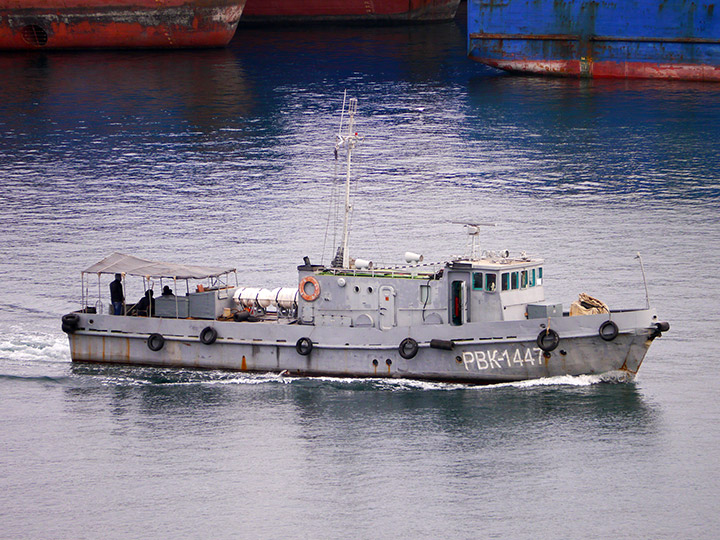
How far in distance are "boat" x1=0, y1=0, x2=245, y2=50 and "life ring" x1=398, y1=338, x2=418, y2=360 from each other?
194 ft

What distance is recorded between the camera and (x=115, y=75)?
7894 cm

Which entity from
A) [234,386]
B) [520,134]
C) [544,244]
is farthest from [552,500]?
[520,134]

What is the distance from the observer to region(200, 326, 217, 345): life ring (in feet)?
105

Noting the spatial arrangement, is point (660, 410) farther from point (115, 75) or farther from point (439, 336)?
point (115, 75)

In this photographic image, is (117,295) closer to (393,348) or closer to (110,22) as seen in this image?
(393,348)

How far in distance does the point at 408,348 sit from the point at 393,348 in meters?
0.45

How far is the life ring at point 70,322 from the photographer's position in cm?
3325

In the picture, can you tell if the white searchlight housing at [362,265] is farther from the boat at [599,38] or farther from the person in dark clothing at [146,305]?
the boat at [599,38]

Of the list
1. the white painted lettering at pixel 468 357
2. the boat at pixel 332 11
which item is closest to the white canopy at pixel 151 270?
the white painted lettering at pixel 468 357

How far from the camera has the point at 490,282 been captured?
30516 millimetres

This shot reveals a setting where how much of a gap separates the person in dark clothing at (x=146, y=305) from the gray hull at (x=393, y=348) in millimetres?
832

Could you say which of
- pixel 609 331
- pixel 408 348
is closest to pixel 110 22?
pixel 408 348

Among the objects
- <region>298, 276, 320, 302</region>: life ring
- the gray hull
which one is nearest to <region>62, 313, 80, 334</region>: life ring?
the gray hull

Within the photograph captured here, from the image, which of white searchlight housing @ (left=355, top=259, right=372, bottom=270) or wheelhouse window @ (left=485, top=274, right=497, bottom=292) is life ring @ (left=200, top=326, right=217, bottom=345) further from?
wheelhouse window @ (left=485, top=274, right=497, bottom=292)
